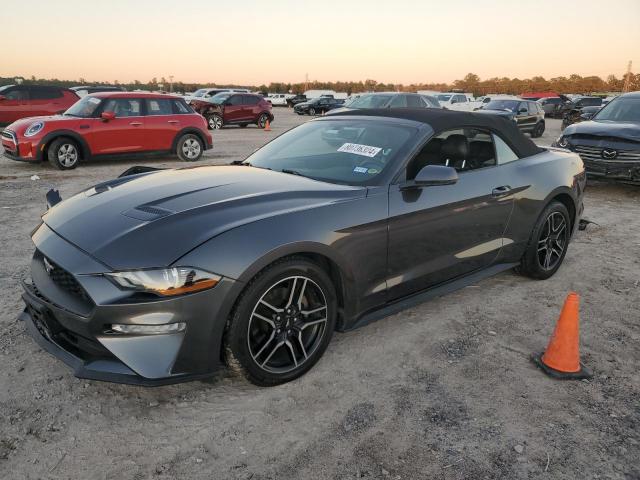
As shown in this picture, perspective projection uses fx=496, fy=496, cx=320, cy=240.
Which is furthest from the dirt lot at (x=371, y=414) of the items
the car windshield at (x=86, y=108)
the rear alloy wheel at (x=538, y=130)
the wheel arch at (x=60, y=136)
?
the rear alloy wheel at (x=538, y=130)

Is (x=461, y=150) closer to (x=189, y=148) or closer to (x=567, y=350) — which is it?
(x=567, y=350)

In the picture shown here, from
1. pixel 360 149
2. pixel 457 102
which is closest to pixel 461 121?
pixel 360 149

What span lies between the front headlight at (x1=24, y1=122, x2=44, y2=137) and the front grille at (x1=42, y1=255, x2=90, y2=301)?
8387 millimetres

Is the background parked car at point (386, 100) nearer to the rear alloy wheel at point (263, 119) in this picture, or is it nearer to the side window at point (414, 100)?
the side window at point (414, 100)

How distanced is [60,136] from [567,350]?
395 inches

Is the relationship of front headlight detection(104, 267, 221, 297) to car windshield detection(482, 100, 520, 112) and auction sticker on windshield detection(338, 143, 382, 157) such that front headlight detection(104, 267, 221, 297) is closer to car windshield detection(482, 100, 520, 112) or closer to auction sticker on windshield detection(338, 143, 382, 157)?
auction sticker on windshield detection(338, 143, 382, 157)

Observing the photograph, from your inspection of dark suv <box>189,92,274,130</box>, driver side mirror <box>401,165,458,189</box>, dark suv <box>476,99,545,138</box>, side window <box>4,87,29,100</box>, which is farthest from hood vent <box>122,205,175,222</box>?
dark suv <box>189,92,274,130</box>

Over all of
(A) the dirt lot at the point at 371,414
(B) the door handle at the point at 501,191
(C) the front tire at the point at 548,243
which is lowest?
(A) the dirt lot at the point at 371,414

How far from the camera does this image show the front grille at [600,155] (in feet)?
27.2

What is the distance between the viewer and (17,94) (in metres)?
15.1

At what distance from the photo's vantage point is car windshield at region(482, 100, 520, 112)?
62.3 ft

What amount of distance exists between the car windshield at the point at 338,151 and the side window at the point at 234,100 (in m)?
18.6

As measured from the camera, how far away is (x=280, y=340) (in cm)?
292

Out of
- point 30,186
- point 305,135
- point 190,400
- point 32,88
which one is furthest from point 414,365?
point 32,88
